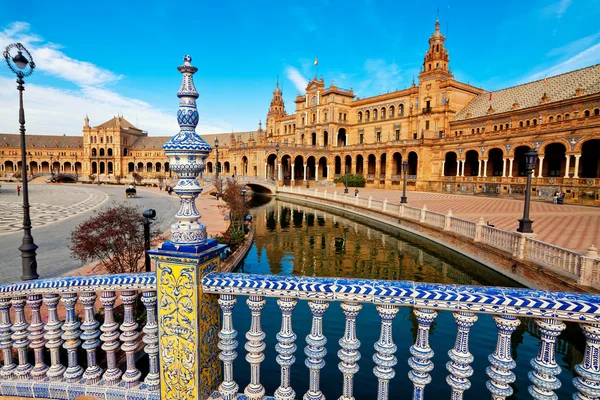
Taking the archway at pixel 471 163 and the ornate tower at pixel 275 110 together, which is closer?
the archway at pixel 471 163

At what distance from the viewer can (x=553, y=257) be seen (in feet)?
28.9

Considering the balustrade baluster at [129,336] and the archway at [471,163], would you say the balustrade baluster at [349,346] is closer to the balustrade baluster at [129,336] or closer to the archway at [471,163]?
the balustrade baluster at [129,336]

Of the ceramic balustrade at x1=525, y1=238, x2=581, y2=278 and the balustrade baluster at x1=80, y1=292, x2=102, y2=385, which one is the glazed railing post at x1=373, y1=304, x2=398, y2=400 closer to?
the balustrade baluster at x1=80, y1=292, x2=102, y2=385

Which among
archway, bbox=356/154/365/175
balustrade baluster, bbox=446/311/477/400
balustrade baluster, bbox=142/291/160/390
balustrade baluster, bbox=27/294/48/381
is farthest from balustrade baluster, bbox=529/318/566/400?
archway, bbox=356/154/365/175

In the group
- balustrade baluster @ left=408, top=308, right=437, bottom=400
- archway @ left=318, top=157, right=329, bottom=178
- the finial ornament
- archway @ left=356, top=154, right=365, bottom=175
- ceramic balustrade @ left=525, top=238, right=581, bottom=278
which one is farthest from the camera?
archway @ left=318, top=157, right=329, bottom=178

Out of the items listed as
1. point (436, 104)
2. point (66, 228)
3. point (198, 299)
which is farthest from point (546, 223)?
point (436, 104)

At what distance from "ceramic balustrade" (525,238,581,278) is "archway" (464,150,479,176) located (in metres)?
35.0

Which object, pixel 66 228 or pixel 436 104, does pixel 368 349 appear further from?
pixel 436 104

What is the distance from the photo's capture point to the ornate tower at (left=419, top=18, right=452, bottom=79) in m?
45.4

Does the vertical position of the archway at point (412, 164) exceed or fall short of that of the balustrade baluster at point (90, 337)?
it exceeds it

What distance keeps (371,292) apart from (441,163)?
4341cm

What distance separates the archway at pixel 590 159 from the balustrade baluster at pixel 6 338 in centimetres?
3934

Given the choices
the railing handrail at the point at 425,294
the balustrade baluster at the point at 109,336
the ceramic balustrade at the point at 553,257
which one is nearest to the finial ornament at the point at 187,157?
the railing handrail at the point at 425,294

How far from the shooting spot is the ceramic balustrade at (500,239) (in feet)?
34.2
